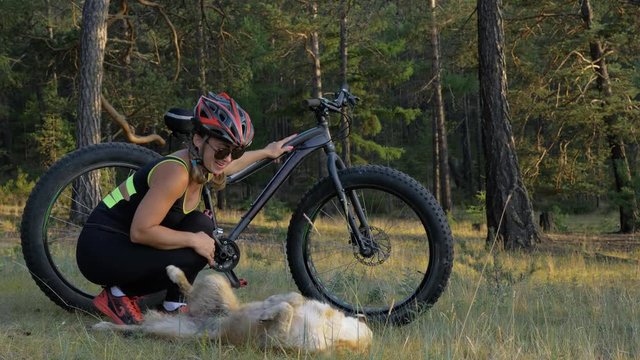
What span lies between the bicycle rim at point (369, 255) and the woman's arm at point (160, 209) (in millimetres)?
943

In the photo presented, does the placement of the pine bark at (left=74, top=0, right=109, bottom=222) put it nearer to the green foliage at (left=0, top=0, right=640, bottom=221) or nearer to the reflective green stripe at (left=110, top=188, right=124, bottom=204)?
the green foliage at (left=0, top=0, right=640, bottom=221)

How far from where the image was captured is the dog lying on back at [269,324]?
2697mm

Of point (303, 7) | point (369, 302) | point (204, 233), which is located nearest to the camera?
point (204, 233)

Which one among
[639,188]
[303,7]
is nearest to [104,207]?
[639,188]

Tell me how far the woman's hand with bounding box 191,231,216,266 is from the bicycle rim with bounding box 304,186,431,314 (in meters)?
0.70

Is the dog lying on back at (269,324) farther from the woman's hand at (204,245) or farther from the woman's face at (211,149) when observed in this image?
the woman's face at (211,149)

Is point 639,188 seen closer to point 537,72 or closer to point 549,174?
point 549,174

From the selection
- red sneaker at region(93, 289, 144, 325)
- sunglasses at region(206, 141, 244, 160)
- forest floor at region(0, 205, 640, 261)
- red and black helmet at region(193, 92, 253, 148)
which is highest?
red and black helmet at region(193, 92, 253, 148)

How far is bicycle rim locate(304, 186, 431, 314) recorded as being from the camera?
408 cm

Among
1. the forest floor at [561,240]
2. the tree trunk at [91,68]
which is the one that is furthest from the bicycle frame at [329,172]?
the tree trunk at [91,68]

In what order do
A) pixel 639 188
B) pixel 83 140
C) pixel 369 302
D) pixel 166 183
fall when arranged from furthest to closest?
pixel 639 188
pixel 83 140
pixel 369 302
pixel 166 183

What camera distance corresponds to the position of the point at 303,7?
23.6 m

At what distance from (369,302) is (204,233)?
1.28 m

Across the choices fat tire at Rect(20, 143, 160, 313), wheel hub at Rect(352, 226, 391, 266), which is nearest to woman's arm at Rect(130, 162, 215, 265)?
fat tire at Rect(20, 143, 160, 313)
